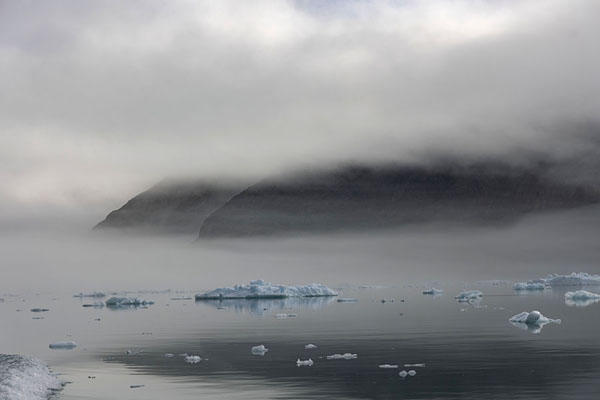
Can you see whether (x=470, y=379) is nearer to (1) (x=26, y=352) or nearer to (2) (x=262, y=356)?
(2) (x=262, y=356)

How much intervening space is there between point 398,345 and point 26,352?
23.2m

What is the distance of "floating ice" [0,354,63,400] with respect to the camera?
29.6 meters

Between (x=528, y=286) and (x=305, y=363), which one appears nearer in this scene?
(x=305, y=363)

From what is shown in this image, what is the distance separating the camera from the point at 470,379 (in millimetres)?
31781

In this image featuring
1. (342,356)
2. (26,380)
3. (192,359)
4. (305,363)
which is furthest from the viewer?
(192,359)

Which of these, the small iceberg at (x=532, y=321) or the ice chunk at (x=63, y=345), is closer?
the ice chunk at (x=63, y=345)

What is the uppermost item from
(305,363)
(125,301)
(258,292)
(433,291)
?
(433,291)

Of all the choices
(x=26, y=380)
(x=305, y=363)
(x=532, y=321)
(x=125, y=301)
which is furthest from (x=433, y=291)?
(x=26, y=380)

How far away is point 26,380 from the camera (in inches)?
1272

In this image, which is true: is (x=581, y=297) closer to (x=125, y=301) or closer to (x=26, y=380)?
(x=125, y=301)

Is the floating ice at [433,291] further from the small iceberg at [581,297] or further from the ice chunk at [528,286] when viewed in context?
the small iceberg at [581,297]

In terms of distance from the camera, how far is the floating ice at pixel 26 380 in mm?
29625

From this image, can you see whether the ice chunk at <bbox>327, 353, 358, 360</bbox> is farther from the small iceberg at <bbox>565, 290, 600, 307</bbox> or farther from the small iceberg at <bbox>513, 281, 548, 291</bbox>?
the small iceberg at <bbox>513, 281, 548, 291</bbox>

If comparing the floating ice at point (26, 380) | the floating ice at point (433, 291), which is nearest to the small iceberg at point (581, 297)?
the floating ice at point (433, 291)
